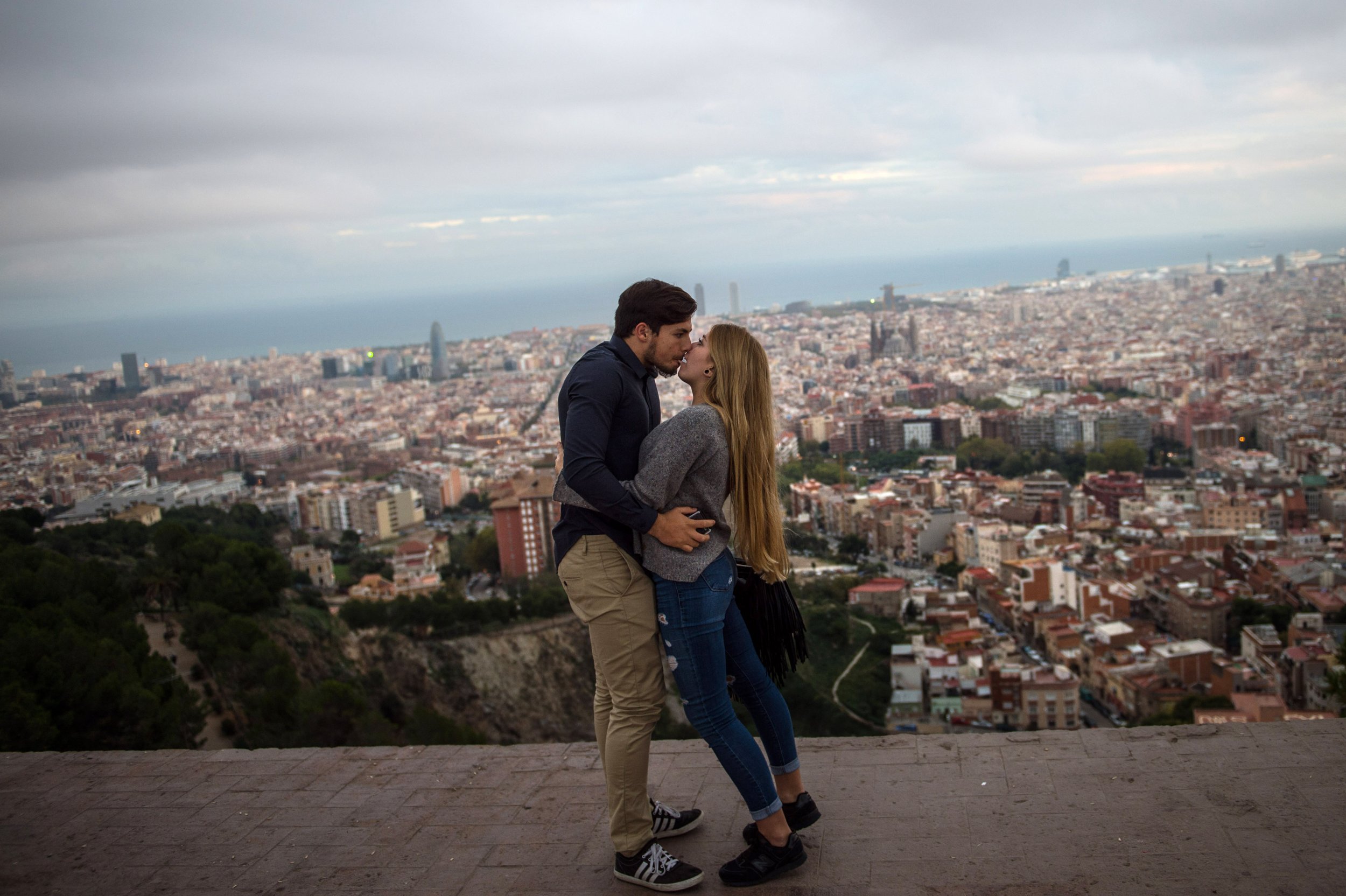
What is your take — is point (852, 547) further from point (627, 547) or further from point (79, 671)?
point (627, 547)

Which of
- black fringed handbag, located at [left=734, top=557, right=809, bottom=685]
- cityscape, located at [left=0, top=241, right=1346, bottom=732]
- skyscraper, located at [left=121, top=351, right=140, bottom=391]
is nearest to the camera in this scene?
black fringed handbag, located at [left=734, top=557, right=809, bottom=685]

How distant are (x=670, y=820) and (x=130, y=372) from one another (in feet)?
137

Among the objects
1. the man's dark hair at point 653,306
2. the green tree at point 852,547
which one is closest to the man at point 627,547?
the man's dark hair at point 653,306

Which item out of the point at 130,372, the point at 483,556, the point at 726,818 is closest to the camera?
the point at 726,818

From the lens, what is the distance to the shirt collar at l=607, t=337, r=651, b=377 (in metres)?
1.45

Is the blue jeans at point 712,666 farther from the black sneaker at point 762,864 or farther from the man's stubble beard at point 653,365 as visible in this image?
the man's stubble beard at point 653,365

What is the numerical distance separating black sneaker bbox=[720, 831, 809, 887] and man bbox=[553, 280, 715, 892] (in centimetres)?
5

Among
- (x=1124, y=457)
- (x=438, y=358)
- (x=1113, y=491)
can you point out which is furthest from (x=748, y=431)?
(x=438, y=358)

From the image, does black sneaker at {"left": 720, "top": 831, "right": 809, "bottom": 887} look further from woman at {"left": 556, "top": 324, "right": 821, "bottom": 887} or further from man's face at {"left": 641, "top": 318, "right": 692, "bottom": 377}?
man's face at {"left": 641, "top": 318, "right": 692, "bottom": 377}

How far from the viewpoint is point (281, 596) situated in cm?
1187

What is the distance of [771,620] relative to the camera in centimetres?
158

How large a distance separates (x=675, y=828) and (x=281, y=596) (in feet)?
36.9

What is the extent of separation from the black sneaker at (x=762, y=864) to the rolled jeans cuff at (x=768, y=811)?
0.14ft

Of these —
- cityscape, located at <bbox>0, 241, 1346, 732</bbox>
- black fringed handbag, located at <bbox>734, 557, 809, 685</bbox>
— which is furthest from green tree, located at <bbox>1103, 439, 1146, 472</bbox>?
black fringed handbag, located at <bbox>734, 557, 809, 685</bbox>
